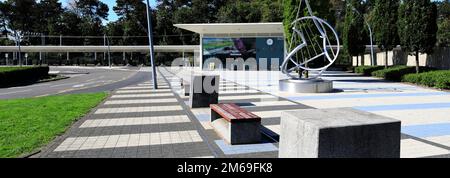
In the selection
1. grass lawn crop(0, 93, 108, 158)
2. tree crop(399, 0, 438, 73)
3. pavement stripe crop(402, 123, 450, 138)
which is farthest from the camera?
tree crop(399, 0, 438, 73)

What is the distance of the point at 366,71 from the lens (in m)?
32.7

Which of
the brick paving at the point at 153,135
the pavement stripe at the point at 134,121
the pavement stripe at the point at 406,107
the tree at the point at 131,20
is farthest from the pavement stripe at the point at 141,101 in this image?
the tree at the point at 131,20

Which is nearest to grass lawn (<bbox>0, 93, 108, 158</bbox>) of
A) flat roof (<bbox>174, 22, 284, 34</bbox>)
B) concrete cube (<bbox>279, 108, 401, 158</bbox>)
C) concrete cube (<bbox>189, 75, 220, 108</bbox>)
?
concrete cube (<bbox>189, 75, 220, 108</bbox>)

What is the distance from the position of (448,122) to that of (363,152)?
6938 millimetres

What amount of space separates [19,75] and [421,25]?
98.4 ft

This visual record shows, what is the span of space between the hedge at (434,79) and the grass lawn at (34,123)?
16.3 meters

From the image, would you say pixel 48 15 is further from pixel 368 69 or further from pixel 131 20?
pixel 368 69

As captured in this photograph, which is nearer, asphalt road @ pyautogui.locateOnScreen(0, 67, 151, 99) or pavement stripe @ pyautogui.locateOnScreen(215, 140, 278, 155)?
pavement stripe @ pyautogui.locateOnScreen(215, 140, 278, 155)

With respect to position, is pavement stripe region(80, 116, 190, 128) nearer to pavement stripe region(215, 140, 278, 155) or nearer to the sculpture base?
pavement stripe region(215, 140, 278, 155)

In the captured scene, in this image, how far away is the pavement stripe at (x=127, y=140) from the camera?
7.41 m

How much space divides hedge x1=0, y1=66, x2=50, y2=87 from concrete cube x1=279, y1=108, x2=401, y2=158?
2825 cm

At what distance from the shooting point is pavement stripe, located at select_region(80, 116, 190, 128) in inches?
384

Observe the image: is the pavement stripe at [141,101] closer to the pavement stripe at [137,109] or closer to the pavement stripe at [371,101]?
the pavement stripe at [137,109]

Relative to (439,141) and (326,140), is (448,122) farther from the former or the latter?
(326,140)
